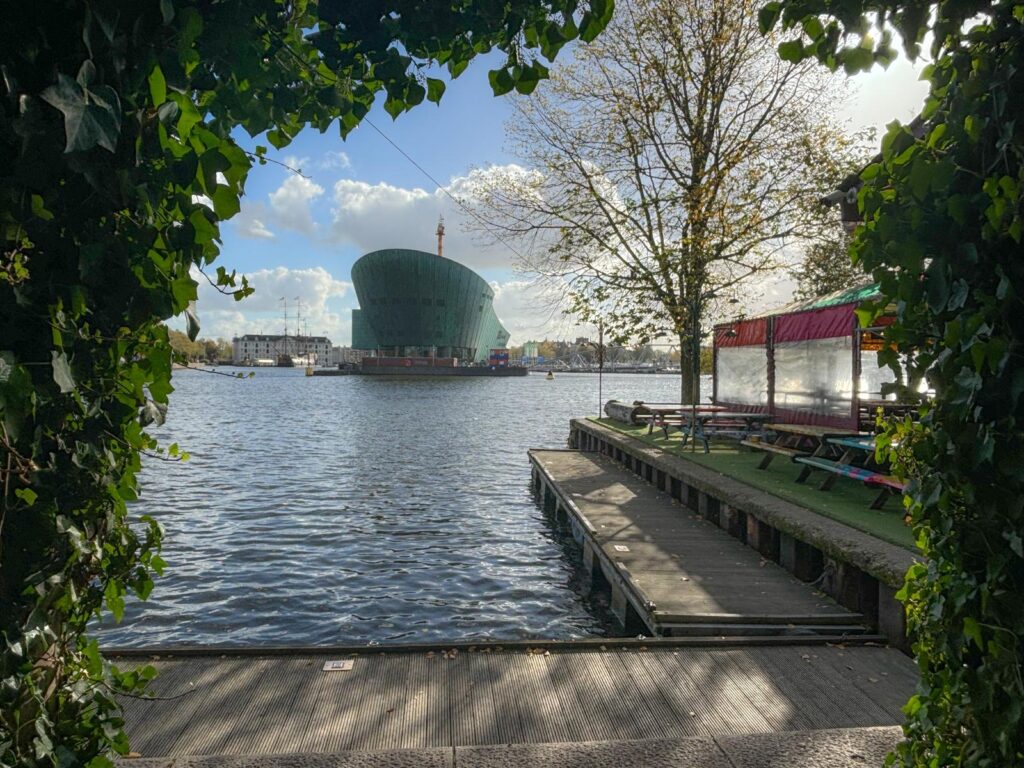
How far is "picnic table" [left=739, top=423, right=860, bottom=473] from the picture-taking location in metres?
11.1

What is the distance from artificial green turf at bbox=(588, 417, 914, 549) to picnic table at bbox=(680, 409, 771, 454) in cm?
36

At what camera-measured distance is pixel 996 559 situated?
1982 millimetres

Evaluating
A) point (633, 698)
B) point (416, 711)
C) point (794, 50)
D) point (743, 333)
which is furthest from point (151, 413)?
point (743, 333)

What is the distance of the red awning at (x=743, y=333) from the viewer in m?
17.3

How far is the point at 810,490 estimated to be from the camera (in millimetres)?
10312

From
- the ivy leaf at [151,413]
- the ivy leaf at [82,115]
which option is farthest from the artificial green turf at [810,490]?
the ivy leaf at [82,115]

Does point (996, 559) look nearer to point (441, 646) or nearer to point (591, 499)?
point (441, 646)

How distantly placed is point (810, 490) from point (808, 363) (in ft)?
17.4

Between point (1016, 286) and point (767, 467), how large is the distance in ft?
37.7

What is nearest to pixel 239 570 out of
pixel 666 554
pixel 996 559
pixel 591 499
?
pixel 591 499

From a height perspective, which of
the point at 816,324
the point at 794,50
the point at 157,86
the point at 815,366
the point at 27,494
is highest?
the point at 794,50

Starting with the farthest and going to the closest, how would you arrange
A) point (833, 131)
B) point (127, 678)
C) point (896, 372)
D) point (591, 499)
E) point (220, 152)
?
1. point (833, 131)
2. point (591, 499)
3. point (896, 372)
4. point (127, 678)
5. point (220, 152)

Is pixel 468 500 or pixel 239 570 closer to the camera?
pixel 239 570

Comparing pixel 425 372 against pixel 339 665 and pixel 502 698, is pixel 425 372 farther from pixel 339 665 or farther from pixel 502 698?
pixel 502 698
